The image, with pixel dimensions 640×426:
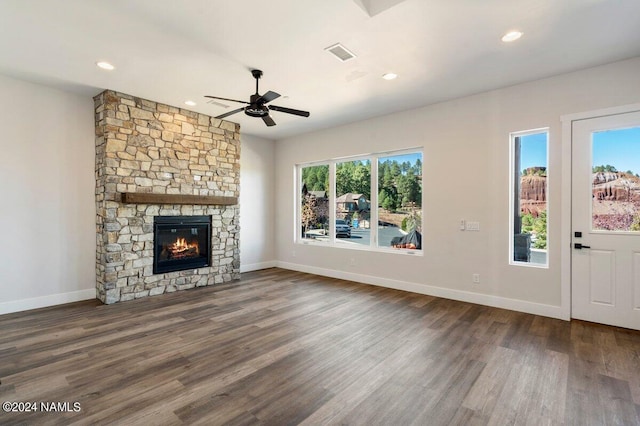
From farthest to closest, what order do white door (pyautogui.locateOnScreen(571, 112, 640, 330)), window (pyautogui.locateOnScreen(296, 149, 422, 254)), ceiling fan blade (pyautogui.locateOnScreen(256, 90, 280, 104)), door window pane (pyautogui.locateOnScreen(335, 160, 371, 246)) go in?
door window pane (pyautogui.locateOnScreen(335, 160, 371, 246))
window (pyautogui.locateOnScreen(296, 149, 422, 254))
white door (pyautogui.locateOnScreen(571, 112, 640, 330))
ceiling fan blade (pyautogui.locateOnScreen(256, 90, 280, 104))

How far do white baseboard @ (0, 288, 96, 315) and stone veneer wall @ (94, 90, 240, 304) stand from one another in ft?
0.64

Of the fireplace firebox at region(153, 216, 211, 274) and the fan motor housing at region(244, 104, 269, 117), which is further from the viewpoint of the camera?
the fireplace firebox at region(153, 216, 211, 274)

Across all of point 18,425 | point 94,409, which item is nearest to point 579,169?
point 94,409

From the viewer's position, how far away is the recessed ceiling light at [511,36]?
2865 mm

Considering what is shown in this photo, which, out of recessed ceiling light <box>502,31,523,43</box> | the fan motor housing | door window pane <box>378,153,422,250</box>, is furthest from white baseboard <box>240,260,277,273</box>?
recessed ceiling light <box>502,31,523,43</box>

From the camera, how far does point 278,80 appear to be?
3943mm

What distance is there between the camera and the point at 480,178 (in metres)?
4.39

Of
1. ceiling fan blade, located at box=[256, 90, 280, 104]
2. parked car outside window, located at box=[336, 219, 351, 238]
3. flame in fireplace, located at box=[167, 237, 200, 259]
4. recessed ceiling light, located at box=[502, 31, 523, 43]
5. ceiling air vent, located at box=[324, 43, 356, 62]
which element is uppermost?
ceiling air vent, located at box=[324, 43, 356, 62]

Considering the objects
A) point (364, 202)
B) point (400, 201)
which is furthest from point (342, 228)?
point (400, 201)

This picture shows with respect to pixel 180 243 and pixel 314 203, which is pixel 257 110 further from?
pixel 314 203

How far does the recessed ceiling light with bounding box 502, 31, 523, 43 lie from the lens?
287 centimetres

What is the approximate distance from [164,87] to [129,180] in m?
1.47

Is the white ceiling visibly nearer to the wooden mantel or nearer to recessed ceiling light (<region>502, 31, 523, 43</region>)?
recessed ceiling light (<region>502, 31, 523, 43</region>)

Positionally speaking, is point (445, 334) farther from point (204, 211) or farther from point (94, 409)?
point (204, 211)
